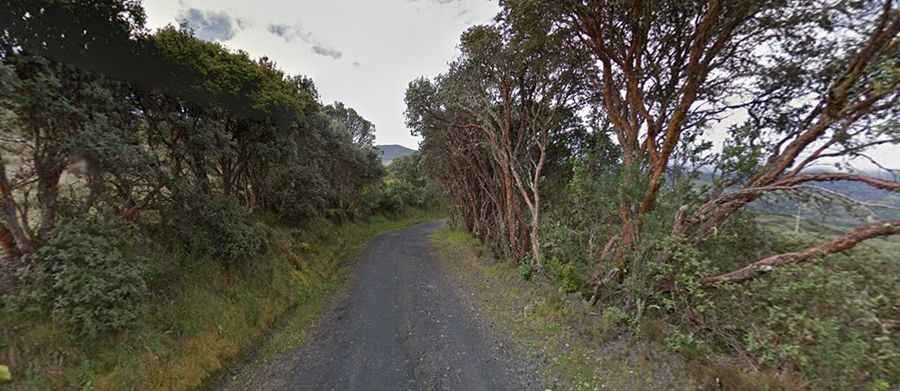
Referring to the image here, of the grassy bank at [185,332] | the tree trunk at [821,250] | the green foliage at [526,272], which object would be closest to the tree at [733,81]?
the tree trunk at [821,250]

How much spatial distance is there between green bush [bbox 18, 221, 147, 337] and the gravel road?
71.5 inches

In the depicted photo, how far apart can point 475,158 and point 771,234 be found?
30.8ft

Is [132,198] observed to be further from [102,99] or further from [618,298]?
[618,298]

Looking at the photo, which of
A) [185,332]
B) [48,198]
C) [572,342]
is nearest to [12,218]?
[48,198]

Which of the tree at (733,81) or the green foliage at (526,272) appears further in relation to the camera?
the green foliage at (526,272)

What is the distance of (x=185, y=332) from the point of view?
466 centimetres

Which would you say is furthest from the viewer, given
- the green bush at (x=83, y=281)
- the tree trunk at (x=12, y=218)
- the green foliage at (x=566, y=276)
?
the green foliage at (x=566, y=276)

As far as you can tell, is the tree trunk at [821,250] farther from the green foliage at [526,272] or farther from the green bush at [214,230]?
the green bush at [214,230]

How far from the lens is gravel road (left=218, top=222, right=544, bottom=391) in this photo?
13.4ft

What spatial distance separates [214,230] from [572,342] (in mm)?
7923

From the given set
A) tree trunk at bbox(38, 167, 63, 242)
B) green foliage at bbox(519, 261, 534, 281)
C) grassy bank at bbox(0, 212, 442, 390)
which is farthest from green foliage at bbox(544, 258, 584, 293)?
tree trunk at bbox(38, 167, 63, 242)

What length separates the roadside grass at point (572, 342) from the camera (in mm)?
3812

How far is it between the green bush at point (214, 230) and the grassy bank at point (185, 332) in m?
0.35

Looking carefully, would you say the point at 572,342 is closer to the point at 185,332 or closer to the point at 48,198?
the point at 185,332
